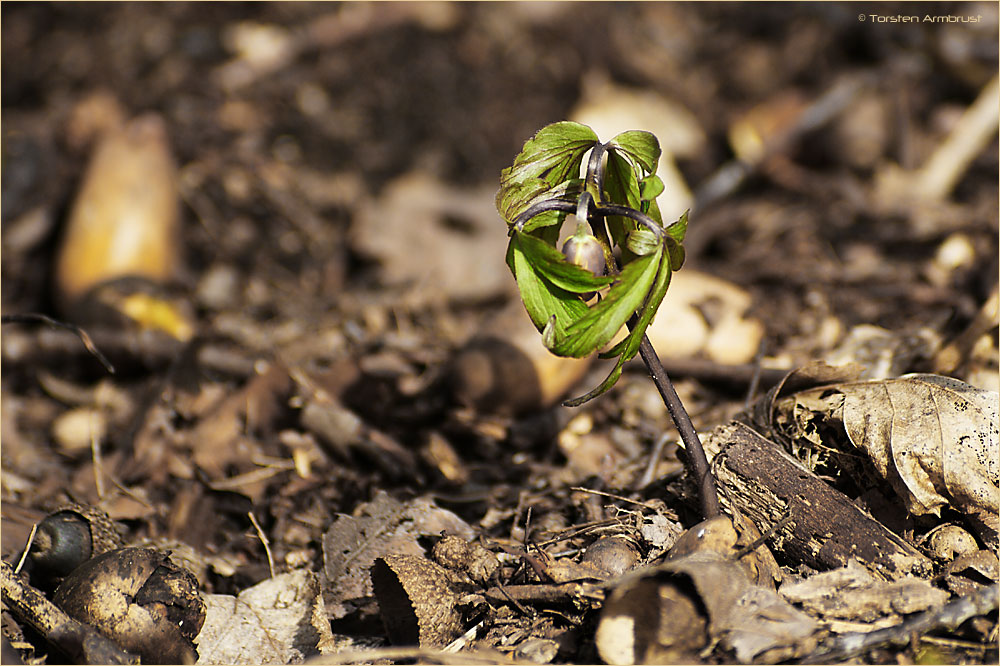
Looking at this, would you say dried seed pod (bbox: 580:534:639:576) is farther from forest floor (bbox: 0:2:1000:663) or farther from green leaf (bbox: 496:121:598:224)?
green leaf (bbox: 496:121:598:224)

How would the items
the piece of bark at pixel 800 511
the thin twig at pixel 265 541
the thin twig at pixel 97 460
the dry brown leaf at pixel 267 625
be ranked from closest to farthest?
the piece of bark at pixel 800 511 → the dry brown leaf at pixel 267 625 → the thin twig at pixel 265 541 → the thin twig at pixel 97 460

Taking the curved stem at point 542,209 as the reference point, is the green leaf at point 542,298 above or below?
below

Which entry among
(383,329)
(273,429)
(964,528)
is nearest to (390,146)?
(383,329)

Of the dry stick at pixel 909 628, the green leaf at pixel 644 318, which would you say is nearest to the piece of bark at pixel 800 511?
the dry stick at pixel 909 628

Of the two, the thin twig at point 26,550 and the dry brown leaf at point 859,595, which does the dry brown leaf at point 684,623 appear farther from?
the thin twig at point 26,550

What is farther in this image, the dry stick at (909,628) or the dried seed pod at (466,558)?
the dried seed pod at (466,558)

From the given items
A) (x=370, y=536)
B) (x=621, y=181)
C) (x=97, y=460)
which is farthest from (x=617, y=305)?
(x=97, y=460)
